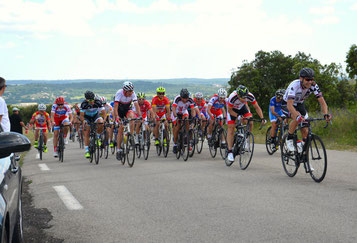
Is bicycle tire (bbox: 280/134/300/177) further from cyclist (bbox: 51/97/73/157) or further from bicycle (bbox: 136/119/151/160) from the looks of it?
cyclist (bbox: 51/97/73/157)

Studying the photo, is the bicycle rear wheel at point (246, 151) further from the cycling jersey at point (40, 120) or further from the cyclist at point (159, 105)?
the cycling jersey at point (40, 120)

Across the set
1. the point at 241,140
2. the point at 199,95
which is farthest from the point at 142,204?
the point at 199,95

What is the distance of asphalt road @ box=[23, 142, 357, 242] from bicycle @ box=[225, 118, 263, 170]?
24 cm

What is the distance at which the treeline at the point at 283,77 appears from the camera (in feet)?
192

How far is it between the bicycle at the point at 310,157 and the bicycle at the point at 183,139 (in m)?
3.88

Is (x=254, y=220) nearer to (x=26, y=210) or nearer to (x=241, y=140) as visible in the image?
(x=26, y=210)

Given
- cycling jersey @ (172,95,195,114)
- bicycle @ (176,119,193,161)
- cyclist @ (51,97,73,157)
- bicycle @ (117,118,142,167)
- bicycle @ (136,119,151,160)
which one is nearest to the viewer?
bicycle @ (117,118,142,167)

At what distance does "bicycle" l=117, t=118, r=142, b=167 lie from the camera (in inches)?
435

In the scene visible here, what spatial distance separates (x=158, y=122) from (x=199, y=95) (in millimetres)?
2648

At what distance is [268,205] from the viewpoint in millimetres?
5816

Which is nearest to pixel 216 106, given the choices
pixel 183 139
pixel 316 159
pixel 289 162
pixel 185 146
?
pixel 183 139

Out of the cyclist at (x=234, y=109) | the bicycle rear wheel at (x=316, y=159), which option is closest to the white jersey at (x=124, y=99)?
the cyclist at (x=234, y=109)

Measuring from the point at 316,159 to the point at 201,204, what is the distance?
261 cm

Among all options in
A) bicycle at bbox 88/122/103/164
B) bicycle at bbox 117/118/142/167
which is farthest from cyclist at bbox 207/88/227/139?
bicycle at bbox 88/122/103/164
